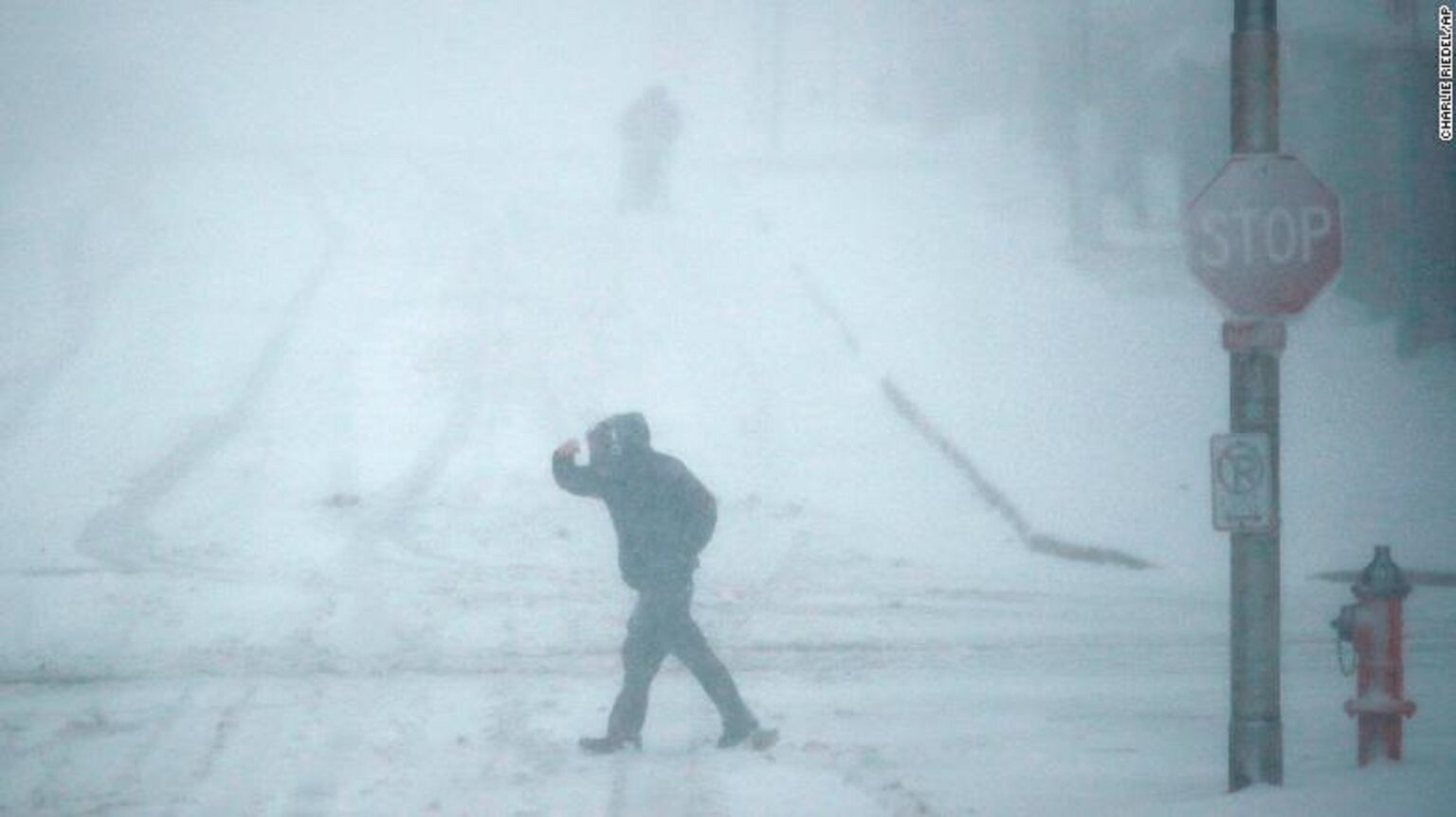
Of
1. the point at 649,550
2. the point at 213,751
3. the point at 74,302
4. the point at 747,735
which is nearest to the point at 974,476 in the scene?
the point at 747,735

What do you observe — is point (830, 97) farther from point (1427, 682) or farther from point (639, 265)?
point (1427, 682)

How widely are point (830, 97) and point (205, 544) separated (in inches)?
1850

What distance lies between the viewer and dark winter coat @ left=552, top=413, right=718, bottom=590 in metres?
8.80

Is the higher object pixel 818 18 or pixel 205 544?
pixel 818 18

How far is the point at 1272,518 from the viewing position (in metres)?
7.23

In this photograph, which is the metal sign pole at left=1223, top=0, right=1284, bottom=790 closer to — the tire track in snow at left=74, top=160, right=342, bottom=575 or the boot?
the boot

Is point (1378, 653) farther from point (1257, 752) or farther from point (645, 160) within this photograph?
point (645, 160)

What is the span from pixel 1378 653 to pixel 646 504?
11.6ft

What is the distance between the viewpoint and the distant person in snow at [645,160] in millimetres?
34938

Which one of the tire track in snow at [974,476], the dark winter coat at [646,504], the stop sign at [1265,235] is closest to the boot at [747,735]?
the dark winter coat at [646,504]

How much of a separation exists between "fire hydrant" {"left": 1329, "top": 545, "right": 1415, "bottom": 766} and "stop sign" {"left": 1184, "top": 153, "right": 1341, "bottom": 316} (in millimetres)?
1234

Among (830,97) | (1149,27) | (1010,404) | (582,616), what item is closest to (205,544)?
(582,616)

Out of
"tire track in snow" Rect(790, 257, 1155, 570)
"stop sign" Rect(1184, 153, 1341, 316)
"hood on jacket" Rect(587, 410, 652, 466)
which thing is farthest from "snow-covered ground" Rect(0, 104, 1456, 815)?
"stop sign" Rect(1184, 153, 1341, 316)

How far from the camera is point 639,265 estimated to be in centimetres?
2902
